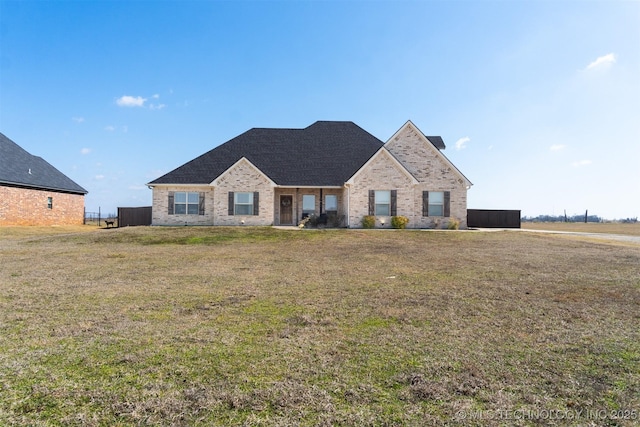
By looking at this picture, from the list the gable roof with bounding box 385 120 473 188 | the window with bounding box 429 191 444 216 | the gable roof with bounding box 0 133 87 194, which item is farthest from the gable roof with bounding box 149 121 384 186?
the gable roof with bounding box 0 133 87 194

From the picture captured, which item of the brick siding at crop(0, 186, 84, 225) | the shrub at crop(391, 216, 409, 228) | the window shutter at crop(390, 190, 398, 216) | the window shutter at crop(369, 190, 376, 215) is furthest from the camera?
the brick siding at crop(0, 186, 84, 225)

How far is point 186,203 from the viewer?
25.9 m

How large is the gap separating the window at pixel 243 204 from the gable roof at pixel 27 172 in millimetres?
20554

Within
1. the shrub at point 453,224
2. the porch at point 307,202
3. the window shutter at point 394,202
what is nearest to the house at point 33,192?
the porch at point 307,202

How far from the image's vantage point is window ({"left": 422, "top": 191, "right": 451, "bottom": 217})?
25062 mm

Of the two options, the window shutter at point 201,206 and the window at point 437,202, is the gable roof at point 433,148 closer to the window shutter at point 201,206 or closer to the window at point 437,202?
the window at point 437,202

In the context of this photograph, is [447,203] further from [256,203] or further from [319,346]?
[319,346]

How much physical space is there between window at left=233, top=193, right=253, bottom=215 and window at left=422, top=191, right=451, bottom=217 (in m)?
13.0

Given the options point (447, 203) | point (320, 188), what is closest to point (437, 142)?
point (447, 203)

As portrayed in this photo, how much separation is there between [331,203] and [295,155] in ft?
18.5

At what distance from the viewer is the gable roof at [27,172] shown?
97.9 ft

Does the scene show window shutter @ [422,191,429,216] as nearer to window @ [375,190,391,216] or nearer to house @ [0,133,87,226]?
window @ [375,190,391,216]

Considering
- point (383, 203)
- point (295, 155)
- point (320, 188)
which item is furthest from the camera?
point (295, 155)

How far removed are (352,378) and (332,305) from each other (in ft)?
9.11
